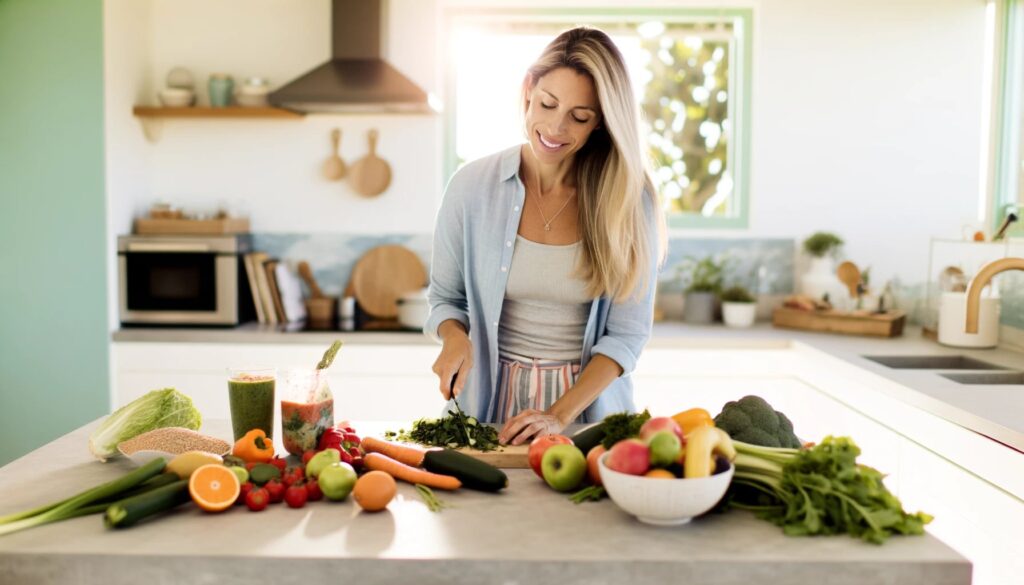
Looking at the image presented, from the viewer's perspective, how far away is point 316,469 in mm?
1572

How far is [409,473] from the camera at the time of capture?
1.65 meters

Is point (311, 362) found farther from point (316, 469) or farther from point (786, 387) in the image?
point (316, 469)

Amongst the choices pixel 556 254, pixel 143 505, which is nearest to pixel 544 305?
pixel 556 254

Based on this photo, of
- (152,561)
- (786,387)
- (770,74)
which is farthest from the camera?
(770,74)

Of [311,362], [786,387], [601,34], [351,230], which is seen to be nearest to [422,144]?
[351,230]

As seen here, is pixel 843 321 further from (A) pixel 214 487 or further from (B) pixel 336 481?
(A) pixel 214 487

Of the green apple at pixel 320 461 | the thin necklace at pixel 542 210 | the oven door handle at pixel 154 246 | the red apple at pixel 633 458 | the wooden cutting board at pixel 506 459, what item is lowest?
the wooden cutting board at pixel 506 459

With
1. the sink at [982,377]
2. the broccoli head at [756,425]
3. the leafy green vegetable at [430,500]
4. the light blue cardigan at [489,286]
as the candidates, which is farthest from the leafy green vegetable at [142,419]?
the sink at [982,377]

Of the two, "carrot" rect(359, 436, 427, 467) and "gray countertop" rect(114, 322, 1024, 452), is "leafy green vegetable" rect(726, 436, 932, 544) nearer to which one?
"carrot" rect(359, 436, 427, 467)

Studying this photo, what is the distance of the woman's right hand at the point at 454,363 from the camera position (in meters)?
2.00

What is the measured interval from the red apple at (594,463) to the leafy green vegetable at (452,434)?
27 cm

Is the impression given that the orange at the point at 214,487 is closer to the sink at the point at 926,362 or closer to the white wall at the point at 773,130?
the sink at the point at 926,362

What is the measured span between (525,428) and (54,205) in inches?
108

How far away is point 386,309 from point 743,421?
2.84 metres
